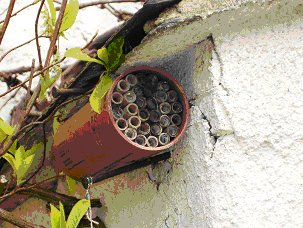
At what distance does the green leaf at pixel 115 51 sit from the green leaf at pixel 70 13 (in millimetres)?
146

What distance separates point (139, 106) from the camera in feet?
4.75

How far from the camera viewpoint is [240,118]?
1.44m

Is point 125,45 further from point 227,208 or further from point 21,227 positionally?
point 21,227

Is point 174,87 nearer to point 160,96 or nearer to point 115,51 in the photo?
point 160,96

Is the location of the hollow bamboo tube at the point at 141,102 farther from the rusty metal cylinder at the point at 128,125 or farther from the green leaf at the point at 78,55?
the green leaf at the point at 78,55

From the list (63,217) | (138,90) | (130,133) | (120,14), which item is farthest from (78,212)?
(120,14)

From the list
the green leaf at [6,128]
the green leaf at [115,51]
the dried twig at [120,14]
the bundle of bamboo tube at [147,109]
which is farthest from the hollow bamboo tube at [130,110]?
the dried twig at [120,14]

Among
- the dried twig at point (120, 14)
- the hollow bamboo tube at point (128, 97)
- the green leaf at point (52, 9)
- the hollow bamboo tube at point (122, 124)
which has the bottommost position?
the hollow bamboo tube at point (122, 124)

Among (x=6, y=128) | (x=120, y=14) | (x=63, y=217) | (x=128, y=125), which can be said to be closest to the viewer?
(x=63, y=217)

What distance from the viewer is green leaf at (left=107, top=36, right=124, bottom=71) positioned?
1.42 m

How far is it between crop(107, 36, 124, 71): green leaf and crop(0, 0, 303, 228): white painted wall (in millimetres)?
48

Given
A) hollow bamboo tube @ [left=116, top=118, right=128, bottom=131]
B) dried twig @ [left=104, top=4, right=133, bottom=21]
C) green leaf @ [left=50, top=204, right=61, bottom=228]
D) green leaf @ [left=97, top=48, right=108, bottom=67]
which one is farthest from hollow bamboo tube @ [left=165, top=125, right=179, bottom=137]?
dried twig @ [left=104, top=4, right=133, bottom=21]

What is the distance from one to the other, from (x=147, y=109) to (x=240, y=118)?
0.23m

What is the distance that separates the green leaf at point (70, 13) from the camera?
1.49 m
